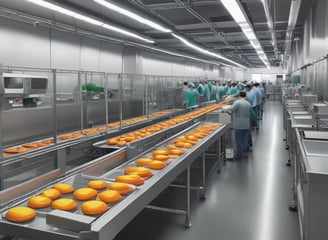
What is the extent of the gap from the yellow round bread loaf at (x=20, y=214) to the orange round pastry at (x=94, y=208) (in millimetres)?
275

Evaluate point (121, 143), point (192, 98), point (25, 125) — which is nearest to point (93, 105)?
point (25, 125)

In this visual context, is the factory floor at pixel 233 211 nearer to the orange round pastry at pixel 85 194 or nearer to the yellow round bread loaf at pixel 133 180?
the yellow round bread loaf at pixel 133 180

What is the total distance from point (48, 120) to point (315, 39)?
5.81 meters

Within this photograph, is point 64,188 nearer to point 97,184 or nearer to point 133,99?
point 97,184

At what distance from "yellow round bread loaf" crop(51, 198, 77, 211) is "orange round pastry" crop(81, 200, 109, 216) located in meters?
0.08

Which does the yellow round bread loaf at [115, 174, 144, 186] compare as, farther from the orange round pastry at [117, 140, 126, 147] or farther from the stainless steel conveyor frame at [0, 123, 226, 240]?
the orange round pastry at [117, 140, 126, 147]

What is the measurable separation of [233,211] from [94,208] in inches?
88.1

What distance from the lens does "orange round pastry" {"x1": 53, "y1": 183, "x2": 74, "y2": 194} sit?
2009 millimetres

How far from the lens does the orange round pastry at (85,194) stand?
1889 mm

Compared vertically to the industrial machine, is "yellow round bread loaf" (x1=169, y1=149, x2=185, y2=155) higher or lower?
lower

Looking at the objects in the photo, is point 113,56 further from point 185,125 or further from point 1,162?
point 1,162

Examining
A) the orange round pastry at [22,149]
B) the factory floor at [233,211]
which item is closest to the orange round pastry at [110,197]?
the factory floor at [233,211]

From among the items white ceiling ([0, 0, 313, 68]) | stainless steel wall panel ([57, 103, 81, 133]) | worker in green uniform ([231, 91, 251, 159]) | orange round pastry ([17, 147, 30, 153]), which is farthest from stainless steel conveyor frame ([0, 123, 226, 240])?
stainless steel wall panel ([57, 103, 81, 133])

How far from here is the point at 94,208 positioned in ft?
5.46
